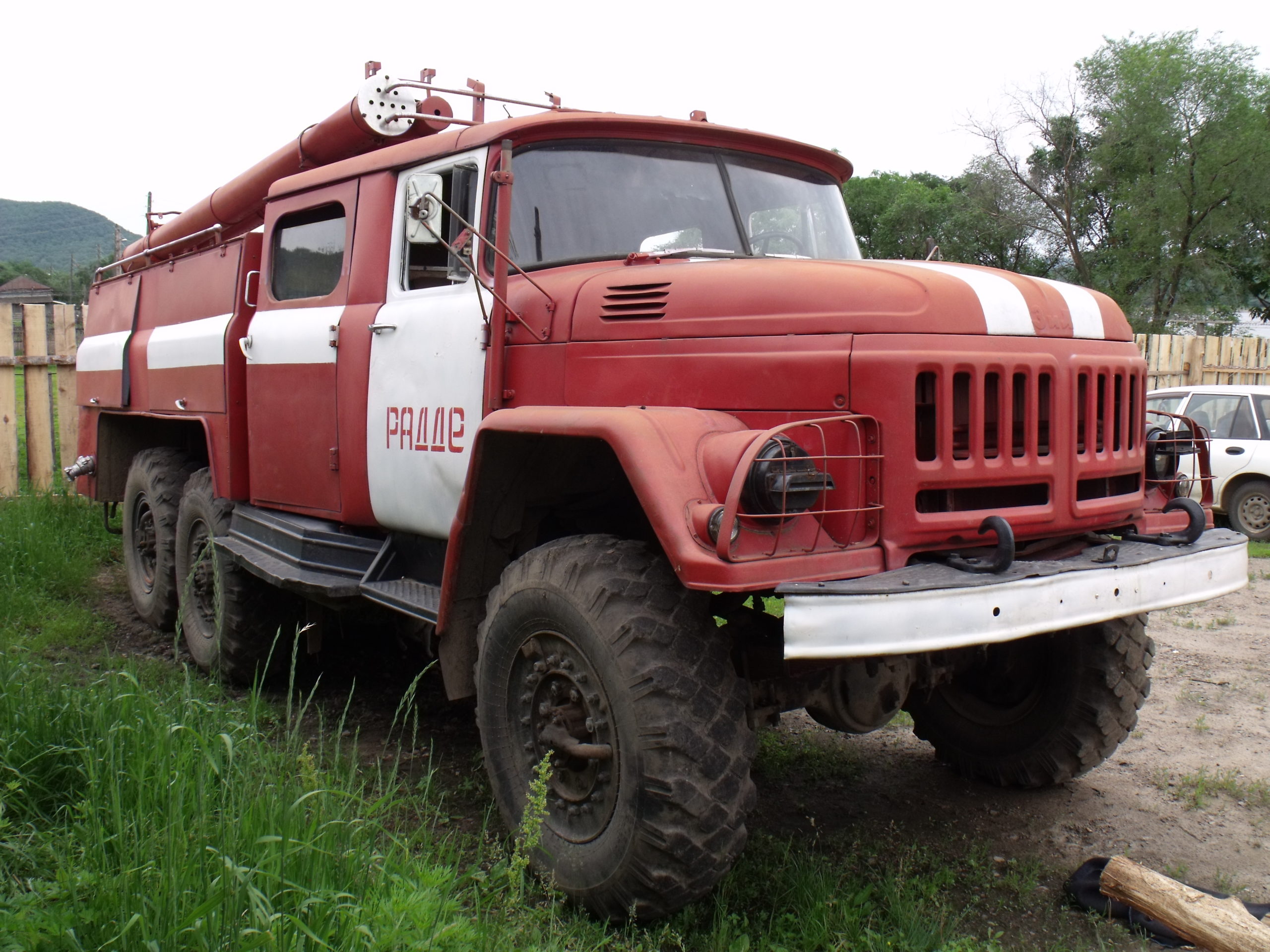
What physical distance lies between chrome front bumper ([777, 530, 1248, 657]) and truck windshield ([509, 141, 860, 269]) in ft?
5.27

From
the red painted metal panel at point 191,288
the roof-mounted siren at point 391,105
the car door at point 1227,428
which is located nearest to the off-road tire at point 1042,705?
the roof-mounted siren at point 391,105

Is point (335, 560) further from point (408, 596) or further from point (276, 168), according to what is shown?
point (276, 168)

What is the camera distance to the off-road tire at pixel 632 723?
288 centimetres

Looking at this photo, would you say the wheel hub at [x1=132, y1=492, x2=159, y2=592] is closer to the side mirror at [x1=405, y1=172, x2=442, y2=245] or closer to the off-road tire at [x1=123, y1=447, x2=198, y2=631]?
the off-road tire at [x1=123, y1=447, x2=198, y2=631]

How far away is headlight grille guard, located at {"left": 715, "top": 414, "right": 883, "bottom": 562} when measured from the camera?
9.18 ft

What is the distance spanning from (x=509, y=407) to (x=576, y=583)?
94cm

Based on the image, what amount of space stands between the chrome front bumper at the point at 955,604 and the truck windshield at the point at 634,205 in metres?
1.61

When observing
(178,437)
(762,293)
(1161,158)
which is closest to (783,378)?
(762,293)

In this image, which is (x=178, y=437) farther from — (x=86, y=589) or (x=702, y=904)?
(x=702, y=904)

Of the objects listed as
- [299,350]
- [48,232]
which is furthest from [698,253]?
[48,232]

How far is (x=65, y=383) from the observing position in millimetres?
9758

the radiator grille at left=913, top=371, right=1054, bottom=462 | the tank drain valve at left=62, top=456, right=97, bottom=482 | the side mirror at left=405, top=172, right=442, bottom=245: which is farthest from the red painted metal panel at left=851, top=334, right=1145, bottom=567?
the tank drain valve at left=62, top=456, right=97, bottom=482

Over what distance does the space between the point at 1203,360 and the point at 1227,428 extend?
647 centimetres

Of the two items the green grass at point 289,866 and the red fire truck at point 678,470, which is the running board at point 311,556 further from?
the green grass at point 289,866
